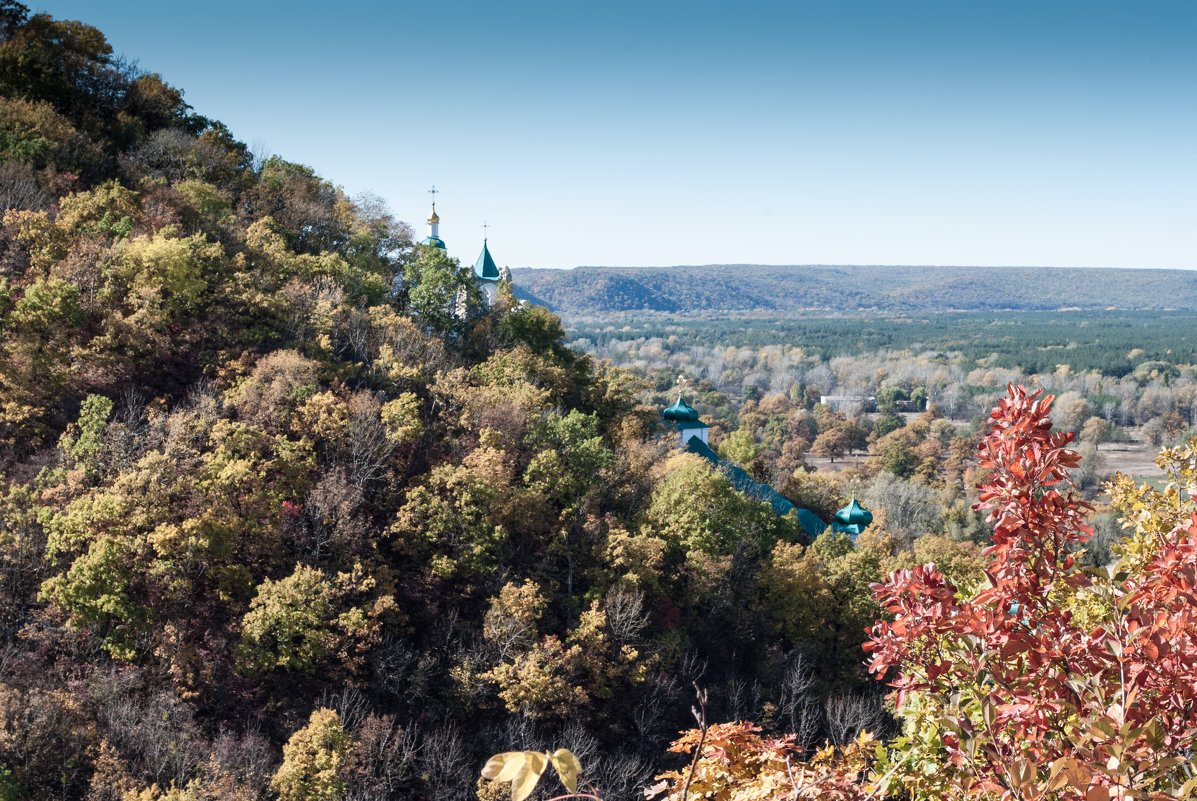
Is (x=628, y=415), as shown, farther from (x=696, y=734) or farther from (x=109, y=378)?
(x=696, y=734)

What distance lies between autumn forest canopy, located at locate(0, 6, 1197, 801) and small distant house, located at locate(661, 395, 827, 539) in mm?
1331

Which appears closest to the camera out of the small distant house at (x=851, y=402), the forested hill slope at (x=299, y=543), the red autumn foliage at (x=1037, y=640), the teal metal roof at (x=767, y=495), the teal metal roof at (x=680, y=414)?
the red autumn foliage at (x=1037, y=640)

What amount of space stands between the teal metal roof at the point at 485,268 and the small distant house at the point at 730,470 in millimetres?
15132

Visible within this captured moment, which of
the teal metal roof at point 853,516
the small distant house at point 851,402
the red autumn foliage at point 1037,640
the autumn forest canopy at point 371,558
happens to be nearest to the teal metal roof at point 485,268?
the autumn forest canopy at point 371,558

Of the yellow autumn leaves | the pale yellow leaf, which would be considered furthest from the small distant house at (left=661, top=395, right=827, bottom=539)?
the pale yellow leaf

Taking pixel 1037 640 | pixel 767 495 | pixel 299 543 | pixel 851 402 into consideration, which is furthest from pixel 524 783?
pixel 851 402

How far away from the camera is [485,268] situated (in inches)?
2366

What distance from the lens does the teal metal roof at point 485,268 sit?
59781mm

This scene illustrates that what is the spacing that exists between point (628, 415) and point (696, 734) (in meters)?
43.1

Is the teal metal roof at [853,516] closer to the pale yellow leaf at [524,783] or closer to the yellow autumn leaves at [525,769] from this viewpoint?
the yellow autumn leaves at [525,769]

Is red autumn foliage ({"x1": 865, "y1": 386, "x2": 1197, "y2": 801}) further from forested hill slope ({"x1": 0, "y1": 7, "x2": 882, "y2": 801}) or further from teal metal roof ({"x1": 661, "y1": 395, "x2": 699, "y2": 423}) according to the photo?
teal metal roof ({"x1": 661, "y1": 395, "x2": 699, "y2": 423})

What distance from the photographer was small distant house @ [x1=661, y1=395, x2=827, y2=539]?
4675 cm

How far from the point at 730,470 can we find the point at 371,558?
23.9 metres

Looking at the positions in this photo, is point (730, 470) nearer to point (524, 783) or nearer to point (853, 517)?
point (853, 517)
